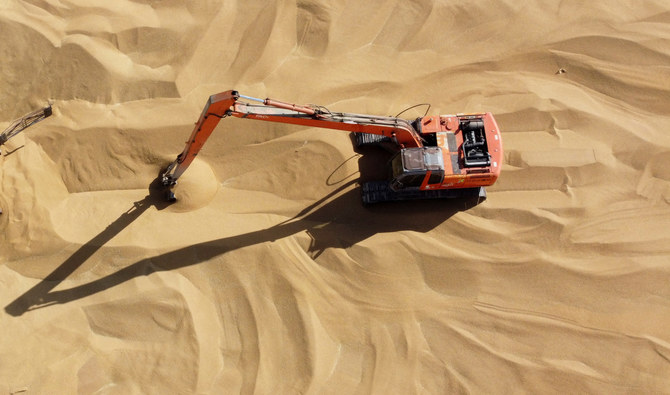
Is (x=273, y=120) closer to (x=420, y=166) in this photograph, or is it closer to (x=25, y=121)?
(x=420, y=166)

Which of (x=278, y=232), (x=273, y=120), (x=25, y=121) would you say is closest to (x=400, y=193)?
(x=278, y=232)

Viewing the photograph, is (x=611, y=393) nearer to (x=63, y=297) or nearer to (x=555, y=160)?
(x=555, y=160)

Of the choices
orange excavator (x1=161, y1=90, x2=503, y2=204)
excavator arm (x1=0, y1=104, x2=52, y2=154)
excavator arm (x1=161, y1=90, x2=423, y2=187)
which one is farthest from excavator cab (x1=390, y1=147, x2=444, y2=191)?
excavator arm (x1=0, y1=104, x2=52, y2=154)

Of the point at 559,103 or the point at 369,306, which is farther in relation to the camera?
the point at 559,103

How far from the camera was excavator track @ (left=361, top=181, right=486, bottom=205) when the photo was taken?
8859mm

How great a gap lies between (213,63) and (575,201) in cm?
821

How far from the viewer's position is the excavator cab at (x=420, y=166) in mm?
8039

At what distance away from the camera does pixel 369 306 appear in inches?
328

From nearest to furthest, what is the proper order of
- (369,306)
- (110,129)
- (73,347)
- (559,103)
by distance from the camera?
(73,347)
(369,306)
(110,129)
(559,103)

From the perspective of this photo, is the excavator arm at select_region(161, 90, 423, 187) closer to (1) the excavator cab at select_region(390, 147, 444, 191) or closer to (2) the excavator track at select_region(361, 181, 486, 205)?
(1) the excavator cab at select_region(390, 147, 444, 191)

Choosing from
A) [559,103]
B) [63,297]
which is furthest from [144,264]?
[559,103]

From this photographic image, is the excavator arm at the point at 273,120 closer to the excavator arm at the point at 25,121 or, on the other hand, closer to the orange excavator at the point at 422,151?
the orange excavator at the point at 422,151

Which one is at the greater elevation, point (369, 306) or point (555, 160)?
point (555, 160)

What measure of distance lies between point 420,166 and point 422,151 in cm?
31
